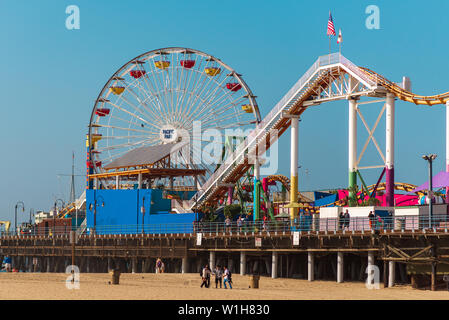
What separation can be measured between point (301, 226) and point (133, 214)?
21.4 m

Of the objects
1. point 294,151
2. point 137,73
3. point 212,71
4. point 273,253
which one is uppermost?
point 137,73

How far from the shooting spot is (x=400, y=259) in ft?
152

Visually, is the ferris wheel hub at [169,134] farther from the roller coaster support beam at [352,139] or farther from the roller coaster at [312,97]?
the roller coaster support beam at [352,139]

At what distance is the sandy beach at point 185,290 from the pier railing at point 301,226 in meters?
3.41

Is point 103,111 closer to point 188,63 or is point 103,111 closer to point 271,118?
point 188,63

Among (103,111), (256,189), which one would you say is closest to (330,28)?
(256,189)

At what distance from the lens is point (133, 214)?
73125mm

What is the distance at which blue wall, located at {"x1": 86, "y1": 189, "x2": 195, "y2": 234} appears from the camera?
68438 mm

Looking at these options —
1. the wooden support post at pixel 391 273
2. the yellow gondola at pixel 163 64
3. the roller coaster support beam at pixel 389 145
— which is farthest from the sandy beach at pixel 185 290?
the yellow gondola at pixel 163 64

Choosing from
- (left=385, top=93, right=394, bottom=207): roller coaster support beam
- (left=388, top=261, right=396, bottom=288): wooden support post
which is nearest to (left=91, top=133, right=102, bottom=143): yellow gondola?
(left=385, top=93, right=394, bottom=207): roller coaster support beam

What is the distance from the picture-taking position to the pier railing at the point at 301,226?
4766cm

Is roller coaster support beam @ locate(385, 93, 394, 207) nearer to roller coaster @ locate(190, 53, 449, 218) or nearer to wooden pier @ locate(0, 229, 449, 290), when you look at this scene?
roller coaster @ locate(190, 53, 449, 218)

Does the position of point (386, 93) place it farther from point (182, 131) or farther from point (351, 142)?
point (182, 131)
